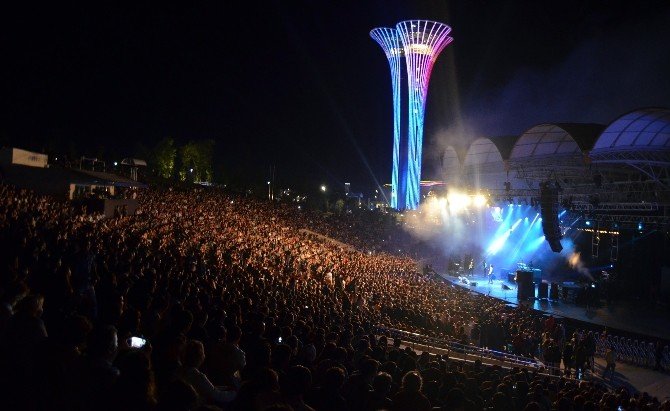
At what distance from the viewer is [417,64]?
3512 centimetres

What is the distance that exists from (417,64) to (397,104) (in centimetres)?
328

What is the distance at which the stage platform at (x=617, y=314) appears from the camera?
62.2ft

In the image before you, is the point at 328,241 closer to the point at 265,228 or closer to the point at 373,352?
the point at 265,228

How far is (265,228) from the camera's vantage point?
28.8 meters

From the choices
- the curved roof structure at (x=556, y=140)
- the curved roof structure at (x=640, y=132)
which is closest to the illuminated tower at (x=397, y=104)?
the curved roof structure at (x=556, y=140)

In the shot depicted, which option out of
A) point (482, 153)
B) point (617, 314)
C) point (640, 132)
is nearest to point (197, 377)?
point (640, 132)

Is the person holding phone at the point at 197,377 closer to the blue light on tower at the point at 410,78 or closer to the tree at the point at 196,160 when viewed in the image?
the blue light on tower at the point at 410,78

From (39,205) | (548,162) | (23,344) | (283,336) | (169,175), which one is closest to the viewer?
(23,344)

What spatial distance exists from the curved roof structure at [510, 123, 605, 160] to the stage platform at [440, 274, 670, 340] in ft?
22.8

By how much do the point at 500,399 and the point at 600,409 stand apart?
2215 millimetres

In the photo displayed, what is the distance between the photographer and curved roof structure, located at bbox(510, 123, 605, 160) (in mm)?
22094

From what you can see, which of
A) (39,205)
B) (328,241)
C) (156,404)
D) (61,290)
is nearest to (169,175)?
(328,241)

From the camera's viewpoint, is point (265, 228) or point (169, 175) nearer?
point (265, 228)

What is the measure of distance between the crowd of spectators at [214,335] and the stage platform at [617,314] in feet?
8.94
